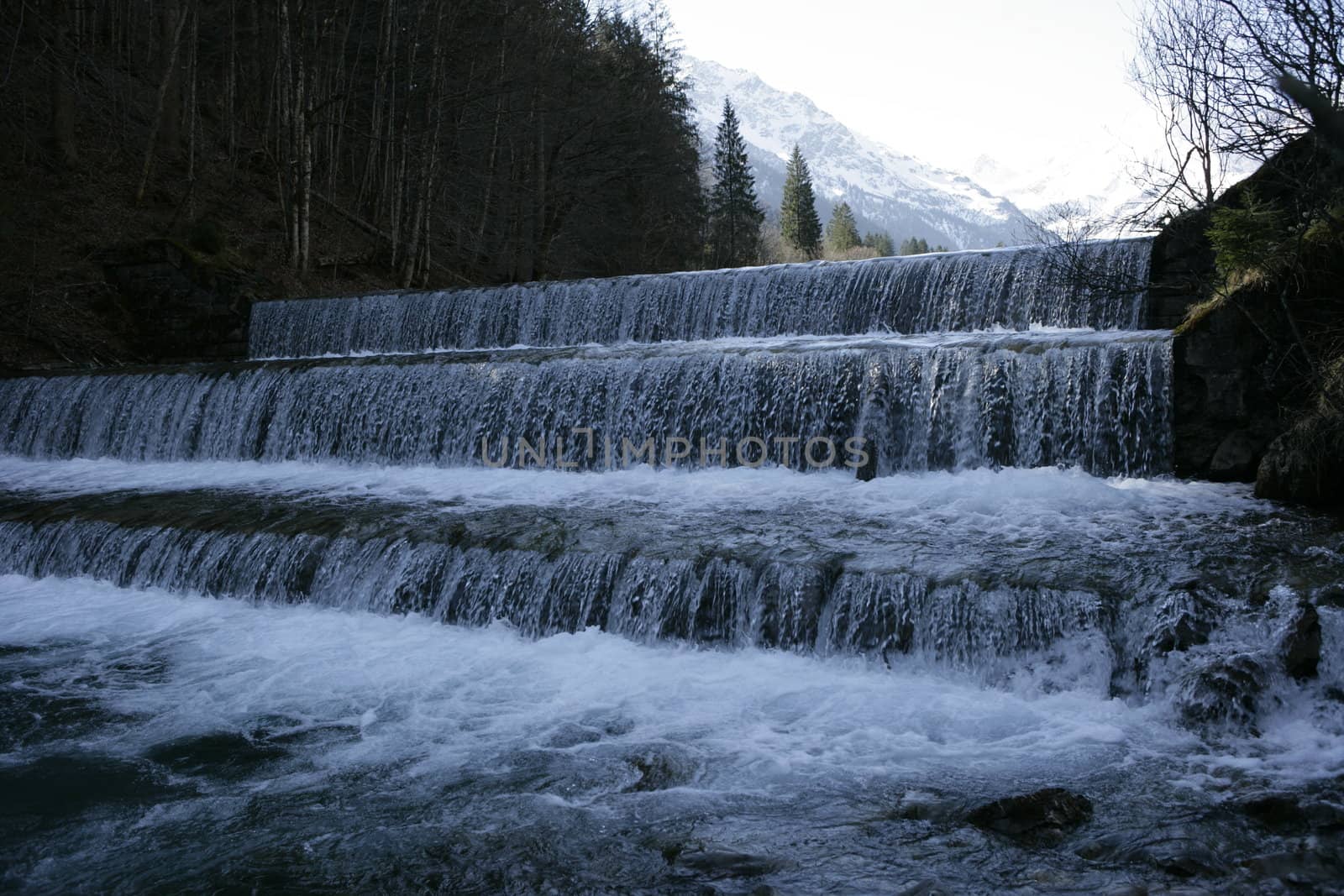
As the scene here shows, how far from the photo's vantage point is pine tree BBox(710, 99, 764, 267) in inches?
1673

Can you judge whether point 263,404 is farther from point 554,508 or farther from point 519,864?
point 519,864

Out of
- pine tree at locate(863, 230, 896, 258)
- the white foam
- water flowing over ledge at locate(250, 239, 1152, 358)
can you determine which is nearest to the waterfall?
the white foam

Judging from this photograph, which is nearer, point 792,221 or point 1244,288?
point 1244,288

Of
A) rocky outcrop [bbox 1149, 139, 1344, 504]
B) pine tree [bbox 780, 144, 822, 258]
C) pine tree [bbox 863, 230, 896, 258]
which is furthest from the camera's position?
pine tree [bbox 863, 230, 896, 258]

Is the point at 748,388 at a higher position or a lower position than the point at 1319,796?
higher

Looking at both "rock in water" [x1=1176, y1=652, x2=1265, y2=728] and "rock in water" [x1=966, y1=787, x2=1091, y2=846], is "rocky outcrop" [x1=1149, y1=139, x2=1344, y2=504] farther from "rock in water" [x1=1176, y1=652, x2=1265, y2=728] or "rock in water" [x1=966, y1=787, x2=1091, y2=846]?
"rock in water" [x1=966, y1=787, x2=1091, y2=846]

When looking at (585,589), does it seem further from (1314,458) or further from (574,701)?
(1314,458)

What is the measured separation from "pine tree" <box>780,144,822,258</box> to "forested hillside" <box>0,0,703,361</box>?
89.7ft

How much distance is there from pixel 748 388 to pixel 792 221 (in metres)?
52.4

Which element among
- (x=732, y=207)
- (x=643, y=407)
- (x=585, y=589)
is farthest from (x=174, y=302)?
(x=732, y=207)

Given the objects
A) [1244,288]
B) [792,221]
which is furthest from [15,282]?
[792,221]

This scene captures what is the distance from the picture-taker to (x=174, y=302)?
53.1ft

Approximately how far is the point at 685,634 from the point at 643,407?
436 centimetres

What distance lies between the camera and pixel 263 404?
12.0m
